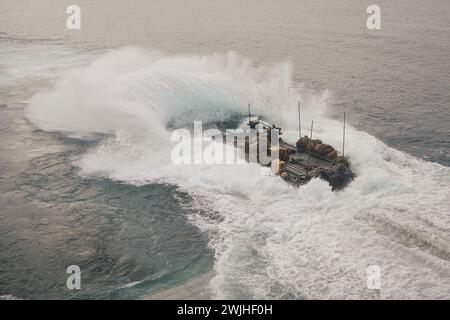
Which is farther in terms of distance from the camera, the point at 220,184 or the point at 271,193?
the point at 220,184

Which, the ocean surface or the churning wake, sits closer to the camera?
the churning wake

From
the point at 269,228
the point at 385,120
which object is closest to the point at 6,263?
the point at 269,228

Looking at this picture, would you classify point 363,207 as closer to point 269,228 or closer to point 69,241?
point 269,228

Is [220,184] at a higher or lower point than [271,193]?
higher
